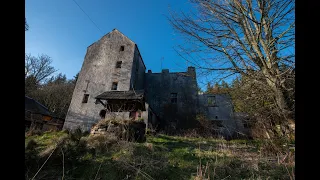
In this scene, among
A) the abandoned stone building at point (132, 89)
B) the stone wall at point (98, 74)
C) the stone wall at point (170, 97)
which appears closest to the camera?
the stone wall at point (98, 74)

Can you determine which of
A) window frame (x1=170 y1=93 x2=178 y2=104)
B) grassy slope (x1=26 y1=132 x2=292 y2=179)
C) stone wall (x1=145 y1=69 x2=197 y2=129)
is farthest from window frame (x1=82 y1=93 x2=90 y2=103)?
grassy slope (x1=26 y1=132 x2=292 y2=179)

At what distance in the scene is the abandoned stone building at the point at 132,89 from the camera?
A: 54.5 ft

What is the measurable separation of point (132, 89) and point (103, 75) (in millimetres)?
3578

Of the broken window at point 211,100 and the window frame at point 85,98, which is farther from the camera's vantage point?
the broken window at point 211,100

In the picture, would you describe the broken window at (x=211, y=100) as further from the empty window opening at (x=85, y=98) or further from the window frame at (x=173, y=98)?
the empty window opening at (x=85, y=98)

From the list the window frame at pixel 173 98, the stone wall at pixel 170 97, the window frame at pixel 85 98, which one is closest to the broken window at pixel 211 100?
the stone wall at pixel 170 97

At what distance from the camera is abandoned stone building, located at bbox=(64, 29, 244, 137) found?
16.6 meters

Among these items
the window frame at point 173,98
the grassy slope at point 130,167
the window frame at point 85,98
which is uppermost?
the window frame at point 173,98

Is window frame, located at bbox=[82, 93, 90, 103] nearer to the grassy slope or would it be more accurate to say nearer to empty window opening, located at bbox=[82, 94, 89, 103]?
empty window opening, located at bbox=[82, 94, 89, 103]

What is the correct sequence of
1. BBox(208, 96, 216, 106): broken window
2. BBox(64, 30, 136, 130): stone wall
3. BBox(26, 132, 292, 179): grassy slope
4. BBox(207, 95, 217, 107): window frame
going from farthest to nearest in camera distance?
BBox(208, 96, 216, 106): broken window → BBox(207, 95, 217, 107): window frame → BBox(64, 30, 136, 130): stone wall → BBox(26, 132, 292, 179): grassy slope
